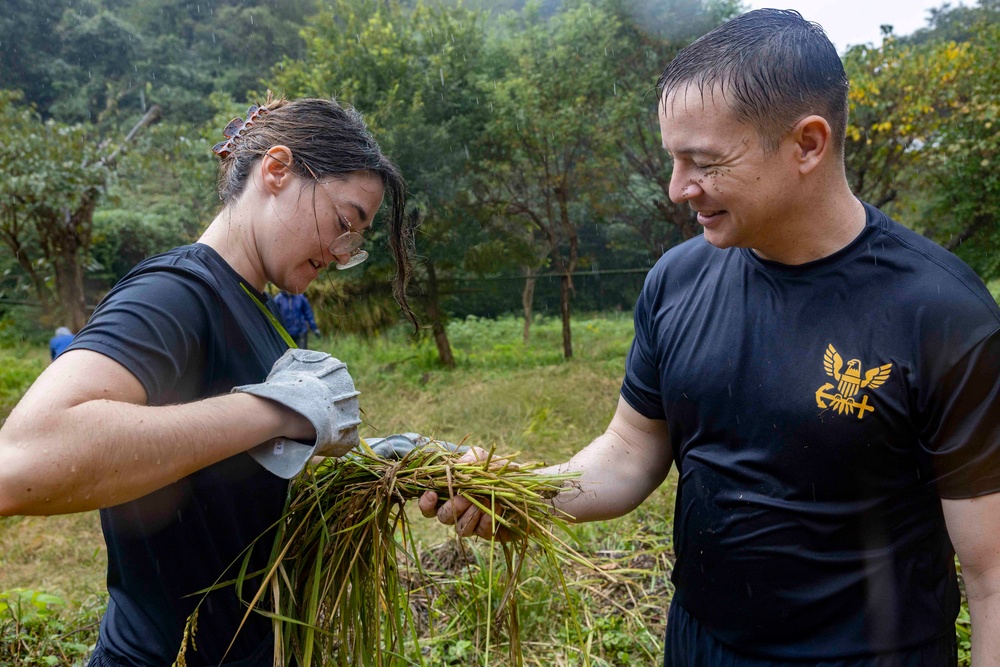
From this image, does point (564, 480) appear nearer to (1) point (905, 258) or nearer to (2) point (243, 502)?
(2) point (243, 502)

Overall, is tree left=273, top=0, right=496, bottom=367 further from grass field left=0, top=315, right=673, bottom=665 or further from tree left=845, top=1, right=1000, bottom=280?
tree left=845, top=1, right=1000, bottom=280

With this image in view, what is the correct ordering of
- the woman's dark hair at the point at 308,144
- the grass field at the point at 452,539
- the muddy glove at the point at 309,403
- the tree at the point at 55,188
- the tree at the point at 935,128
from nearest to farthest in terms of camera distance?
the muddy glove at the point at 309,403 → the woman's dark hair at the point at 308,144 → the grass field at the point at 452,539 → the tree at the point at 935,128 → the tree at the point at 55,188

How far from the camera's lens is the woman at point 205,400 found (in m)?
0.95

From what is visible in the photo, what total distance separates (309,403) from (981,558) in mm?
1127

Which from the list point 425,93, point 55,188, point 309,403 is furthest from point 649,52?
point 309,403

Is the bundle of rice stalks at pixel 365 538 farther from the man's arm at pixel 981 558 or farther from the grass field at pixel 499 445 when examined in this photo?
the man's arm at pixel 981 558

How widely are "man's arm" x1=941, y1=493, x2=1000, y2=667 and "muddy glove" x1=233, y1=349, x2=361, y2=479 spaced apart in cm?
103

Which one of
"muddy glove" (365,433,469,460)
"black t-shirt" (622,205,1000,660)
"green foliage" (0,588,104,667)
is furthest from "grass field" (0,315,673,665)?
"black t-shirt" (622,205,1000,660)

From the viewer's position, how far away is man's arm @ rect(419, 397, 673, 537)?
1631 mm

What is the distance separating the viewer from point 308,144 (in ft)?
4.61

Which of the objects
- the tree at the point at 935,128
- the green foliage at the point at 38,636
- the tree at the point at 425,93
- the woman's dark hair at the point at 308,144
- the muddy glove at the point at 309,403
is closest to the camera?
the muddy glove at the point at 309,403

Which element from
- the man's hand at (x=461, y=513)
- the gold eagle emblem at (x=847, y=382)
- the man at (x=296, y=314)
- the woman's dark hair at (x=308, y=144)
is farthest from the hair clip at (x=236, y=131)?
the man at (x=296, y=314)

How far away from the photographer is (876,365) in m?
1.26

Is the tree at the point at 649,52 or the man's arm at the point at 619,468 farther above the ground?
the tree at the point at 649,52
